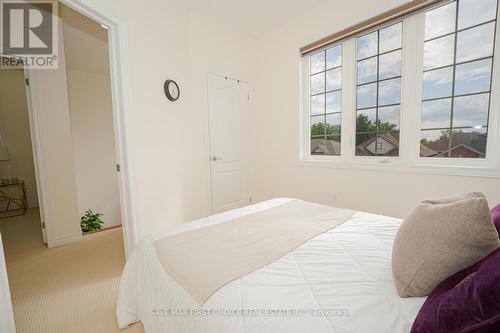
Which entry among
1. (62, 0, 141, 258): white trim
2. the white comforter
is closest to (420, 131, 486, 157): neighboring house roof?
the white comforter

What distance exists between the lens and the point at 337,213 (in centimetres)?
167

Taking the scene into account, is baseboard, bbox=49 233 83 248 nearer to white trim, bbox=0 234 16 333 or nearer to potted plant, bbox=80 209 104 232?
potted plant, bbox=80 209 104 232

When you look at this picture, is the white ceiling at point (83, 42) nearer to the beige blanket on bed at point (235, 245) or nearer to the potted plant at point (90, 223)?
the potted plant at point (90, 223)

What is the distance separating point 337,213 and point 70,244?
3.10 meters

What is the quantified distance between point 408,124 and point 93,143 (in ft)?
16.0

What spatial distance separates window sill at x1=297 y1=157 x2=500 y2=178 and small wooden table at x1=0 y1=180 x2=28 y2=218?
17.5 feet

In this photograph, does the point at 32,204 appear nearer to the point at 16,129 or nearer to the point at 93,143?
the point at 16,129

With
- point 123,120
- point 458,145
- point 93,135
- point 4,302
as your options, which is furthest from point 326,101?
point 93,135

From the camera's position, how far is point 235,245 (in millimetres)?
1174

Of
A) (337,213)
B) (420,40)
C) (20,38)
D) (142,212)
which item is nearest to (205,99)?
(142,212)

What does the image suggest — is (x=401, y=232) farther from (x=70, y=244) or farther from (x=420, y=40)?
(x=70, y=244)

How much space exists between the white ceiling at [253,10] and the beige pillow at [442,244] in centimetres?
283

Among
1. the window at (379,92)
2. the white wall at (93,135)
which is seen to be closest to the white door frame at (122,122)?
the white wall at (93,135)

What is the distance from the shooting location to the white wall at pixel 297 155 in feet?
7.00
